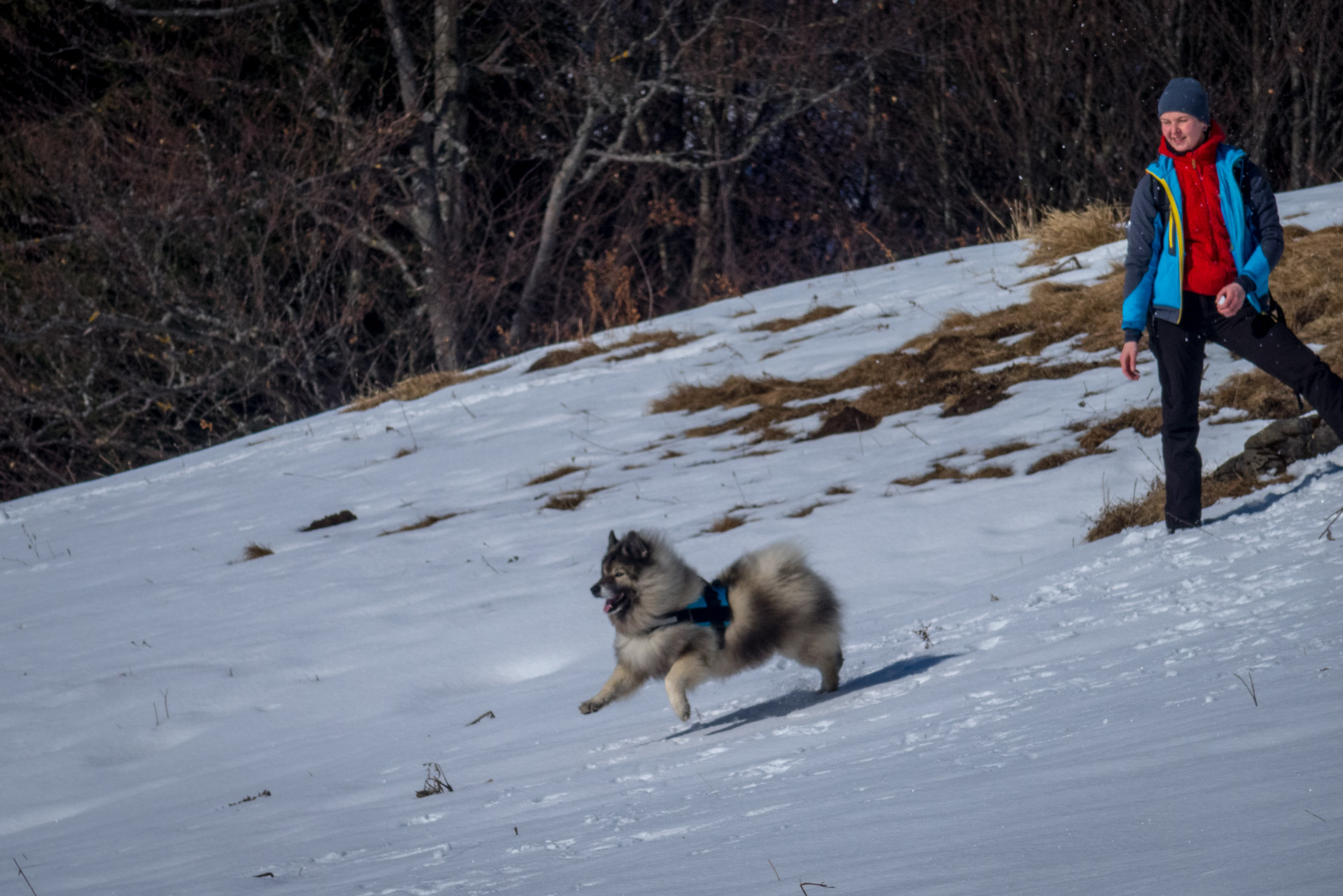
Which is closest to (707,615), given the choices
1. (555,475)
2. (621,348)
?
(555,475)

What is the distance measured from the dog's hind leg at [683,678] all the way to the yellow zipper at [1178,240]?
8.58ft

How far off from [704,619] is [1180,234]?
2702 mm

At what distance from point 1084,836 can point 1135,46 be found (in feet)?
66.3

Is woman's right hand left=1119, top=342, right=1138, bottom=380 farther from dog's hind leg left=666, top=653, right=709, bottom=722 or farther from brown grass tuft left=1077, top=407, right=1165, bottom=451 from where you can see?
dog's hind leg left=666, top=653, right=709, bottom=722

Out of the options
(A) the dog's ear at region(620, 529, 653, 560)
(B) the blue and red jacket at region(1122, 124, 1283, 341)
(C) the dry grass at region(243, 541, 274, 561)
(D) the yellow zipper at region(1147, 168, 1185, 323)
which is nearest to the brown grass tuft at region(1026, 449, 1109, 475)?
(B) the blue and red jacket at region(1122, 124, 1283, 341)

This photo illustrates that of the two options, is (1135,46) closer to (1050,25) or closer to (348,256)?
(1050,25)

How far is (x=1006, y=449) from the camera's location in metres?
7.70

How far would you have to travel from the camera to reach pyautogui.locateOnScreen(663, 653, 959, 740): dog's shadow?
14.5 ft

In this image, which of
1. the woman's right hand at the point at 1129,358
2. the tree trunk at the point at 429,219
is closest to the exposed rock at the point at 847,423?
the woman's right hand at the point at 1129,358

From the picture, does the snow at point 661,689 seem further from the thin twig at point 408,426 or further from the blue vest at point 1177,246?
the blue vest at point 1177,246

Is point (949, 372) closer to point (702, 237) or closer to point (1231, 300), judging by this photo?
point (1231, 300)

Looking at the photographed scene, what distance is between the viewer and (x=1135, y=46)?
63.2ft

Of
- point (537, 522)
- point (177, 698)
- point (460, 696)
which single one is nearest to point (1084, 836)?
point (460, 696)

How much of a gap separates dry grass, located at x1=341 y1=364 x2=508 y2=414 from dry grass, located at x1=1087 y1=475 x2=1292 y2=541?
8934mm
